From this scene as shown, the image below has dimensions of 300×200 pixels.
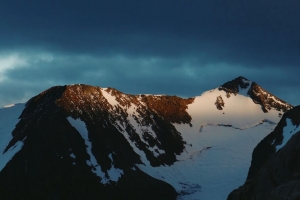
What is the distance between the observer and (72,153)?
131m

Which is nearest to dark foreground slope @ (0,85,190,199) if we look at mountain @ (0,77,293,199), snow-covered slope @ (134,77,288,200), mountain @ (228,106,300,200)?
mountain @ (0,77,293,199)

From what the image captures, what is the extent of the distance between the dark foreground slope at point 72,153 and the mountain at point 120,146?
20 cm

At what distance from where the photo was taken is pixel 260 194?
27016 millimetres

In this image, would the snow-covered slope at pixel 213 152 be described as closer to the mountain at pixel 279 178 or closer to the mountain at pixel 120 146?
the mountain at pixel 120 146

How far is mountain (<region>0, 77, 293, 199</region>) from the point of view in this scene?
123875 millimetres

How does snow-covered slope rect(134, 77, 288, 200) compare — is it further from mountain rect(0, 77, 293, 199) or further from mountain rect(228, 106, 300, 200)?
mountain rect(228, 106, 300, 200)

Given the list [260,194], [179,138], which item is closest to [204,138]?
[179,138]

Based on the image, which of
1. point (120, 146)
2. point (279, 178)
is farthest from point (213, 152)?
point (279, 178)

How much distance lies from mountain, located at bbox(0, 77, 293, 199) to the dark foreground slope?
0.65 ft

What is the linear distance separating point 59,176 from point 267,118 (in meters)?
94.6

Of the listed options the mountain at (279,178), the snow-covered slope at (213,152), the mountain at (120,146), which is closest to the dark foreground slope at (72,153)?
the mountain at (120,146)

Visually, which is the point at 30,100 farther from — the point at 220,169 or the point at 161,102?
the point at 220,169

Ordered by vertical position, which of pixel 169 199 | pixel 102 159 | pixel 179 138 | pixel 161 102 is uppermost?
pixel 161 102

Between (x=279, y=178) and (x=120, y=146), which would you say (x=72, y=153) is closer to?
(x=120, y=146)
